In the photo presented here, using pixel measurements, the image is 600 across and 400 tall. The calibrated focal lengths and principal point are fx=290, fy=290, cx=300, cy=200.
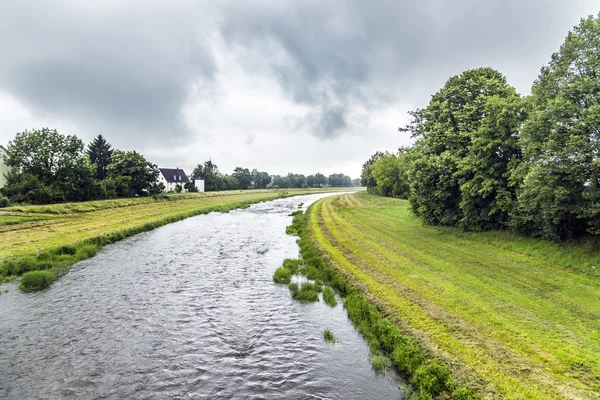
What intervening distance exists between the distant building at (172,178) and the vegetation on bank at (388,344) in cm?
10349

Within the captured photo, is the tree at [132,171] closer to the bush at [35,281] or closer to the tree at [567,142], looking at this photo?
the bush at [35,281]

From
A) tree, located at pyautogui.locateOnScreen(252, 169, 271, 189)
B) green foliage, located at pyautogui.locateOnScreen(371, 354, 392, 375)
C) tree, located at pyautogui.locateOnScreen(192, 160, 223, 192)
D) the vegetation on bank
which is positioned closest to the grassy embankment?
the vegetation on bank

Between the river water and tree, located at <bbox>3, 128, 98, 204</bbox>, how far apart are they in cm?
3681

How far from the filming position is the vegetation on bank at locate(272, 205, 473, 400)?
6828 mm

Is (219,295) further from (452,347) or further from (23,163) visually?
(23,163)

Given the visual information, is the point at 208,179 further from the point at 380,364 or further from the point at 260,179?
the point at 380,364

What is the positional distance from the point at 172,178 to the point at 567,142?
12152cm

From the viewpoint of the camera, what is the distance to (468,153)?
2198 cm

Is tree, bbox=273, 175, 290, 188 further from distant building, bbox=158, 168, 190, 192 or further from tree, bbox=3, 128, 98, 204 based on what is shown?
tree, bbox=3, 128, 98, 204

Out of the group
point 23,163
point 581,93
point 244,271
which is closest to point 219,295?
point 244,271

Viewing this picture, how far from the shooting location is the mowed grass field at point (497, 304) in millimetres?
A: 7016

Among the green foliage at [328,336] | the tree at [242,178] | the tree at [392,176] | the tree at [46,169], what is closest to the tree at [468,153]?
the green foliage at [328,336]

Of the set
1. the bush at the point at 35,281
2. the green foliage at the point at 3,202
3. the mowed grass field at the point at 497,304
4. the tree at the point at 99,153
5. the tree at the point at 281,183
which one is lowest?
the mowed grass field at the point at 497,304

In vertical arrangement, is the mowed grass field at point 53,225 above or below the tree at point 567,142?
below
